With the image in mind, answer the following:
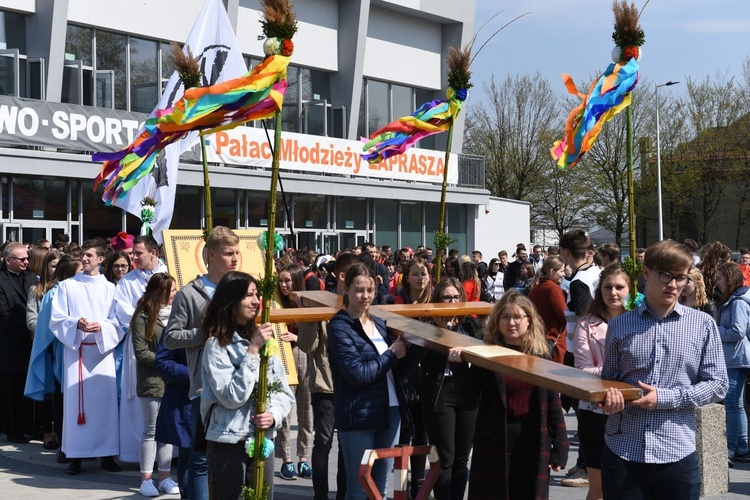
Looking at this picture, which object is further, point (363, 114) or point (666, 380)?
point (363, 114)

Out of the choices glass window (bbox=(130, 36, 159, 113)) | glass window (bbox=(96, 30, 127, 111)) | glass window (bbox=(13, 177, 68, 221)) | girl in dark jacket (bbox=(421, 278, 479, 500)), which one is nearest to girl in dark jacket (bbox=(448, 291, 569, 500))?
girl in dark jacket (bbox=(421, 278, 479, 500))

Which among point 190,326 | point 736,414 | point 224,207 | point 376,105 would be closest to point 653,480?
point 190,326

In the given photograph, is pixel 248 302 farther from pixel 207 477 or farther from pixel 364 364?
pixel 207 477

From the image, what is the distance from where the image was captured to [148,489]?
328 inches

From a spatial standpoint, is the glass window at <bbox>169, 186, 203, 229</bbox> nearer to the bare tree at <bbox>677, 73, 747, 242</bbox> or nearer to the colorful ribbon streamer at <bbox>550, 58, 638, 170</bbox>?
the colorful ribbon streamer at <bbox>550, 58, 638, 170</bbox>

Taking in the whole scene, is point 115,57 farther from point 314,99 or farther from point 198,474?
point 198,474

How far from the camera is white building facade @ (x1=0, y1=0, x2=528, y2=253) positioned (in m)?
21.1

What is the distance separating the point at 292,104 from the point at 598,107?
23.1 m

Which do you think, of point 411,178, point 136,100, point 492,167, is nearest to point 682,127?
point 492,167

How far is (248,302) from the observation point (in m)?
5.82

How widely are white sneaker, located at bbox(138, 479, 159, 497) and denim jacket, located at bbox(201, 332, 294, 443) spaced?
9.14 feet

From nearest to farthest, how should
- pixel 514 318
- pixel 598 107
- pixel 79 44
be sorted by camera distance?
pixel 514 318
pixel 598 107
pixel 79 44

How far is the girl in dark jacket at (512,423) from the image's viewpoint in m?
5.73

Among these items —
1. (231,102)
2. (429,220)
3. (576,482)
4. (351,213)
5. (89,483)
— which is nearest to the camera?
(231,102)
